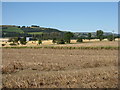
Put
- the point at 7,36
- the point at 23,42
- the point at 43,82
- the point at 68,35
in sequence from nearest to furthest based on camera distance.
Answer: the point at 43,82
the point at 23,42
the point at 68,35
the point at 7,36

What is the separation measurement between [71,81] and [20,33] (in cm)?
11777

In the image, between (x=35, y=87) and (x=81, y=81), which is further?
(x=81, y=81)

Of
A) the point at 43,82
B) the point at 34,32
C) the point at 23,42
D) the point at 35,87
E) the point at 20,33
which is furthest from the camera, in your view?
the point at 34,32

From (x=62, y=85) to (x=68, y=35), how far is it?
311ft

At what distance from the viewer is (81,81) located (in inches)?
369

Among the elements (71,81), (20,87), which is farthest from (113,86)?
(20,87)

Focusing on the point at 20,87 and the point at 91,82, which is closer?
the point at 20,87

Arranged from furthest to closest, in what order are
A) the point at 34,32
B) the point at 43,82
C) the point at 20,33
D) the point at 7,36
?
1. the point at 34,32
2. the point at 20,33
3. the point at 7,36
4. the point at 43,82

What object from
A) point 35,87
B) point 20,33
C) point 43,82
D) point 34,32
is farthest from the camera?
point 34,32

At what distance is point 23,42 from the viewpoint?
9544 cm

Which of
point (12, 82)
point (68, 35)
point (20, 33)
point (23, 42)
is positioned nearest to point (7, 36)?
point (20, 33)

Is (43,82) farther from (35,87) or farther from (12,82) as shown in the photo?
(12,82)

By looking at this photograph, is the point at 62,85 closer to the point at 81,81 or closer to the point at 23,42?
the point at 81,81

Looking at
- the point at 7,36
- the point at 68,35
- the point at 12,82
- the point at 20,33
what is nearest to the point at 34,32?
the point at 20,33
